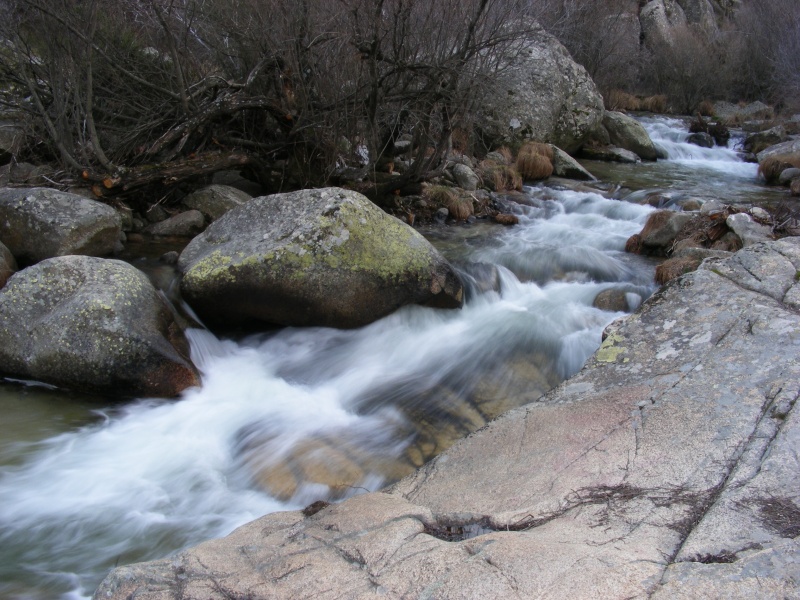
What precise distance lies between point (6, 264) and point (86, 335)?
155 centimetres

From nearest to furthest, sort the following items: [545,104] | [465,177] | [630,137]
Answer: [465,177], [545,104], [630,137]

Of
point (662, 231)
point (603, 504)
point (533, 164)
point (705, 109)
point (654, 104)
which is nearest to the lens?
point (603, 504)

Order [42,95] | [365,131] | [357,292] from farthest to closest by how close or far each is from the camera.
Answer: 1. [365,131]
2. [42,95]
3. [357,292]

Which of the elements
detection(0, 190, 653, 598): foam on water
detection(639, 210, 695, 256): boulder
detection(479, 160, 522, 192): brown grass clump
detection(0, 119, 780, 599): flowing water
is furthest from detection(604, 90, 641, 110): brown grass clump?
detection(0, 119, 780, 599): flowing water

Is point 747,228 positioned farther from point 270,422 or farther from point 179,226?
point 179,226

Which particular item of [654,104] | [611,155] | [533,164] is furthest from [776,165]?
[654,104]

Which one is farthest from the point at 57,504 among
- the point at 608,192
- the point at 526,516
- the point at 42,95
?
the point at 608,192

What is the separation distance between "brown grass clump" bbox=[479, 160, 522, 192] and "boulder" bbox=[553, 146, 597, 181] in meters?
1.38

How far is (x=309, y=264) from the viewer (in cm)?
532

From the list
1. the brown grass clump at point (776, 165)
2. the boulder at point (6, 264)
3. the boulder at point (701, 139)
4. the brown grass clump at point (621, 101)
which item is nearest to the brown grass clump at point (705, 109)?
the brown grass clump at point (621, 101)

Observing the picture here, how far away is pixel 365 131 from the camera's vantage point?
26.2 ft

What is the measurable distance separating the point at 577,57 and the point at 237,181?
501 inches

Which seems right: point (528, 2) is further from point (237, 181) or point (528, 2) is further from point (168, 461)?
point (168, 461)

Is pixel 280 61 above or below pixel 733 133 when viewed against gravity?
above
